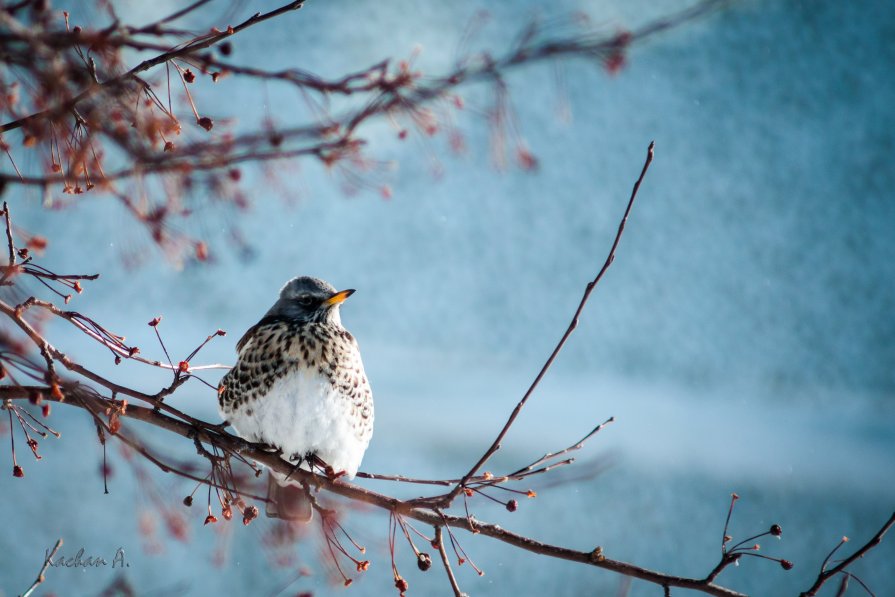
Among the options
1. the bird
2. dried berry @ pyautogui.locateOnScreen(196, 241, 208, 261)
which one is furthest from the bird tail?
dried berry @ pyautogui.locateOnScreen(196, 241, 208, 261)

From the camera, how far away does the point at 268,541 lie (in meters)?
1.20

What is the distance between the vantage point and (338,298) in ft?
5.50

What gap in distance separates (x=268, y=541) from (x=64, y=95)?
807mm

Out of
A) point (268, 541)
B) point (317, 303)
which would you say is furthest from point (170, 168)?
point (317, 303)

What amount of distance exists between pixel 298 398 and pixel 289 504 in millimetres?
213

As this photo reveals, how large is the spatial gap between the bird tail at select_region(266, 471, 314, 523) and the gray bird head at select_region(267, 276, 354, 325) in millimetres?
358

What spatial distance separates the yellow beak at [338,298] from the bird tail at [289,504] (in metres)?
0.39

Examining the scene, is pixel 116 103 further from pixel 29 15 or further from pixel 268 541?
pixel 268 541

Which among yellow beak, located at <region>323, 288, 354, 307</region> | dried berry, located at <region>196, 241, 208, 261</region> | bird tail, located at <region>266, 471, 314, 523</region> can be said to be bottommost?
bird tail, located at <region>266, 471, 314, 523</region>

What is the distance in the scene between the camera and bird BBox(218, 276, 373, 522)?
1559 mm

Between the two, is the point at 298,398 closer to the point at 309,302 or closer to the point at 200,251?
the point at 309,302

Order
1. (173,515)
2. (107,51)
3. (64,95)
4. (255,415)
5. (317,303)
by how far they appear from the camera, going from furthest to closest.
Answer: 1. (317,303)
2. (255,415)
3. (173,515)
4. (107,51)
5. (64,95)

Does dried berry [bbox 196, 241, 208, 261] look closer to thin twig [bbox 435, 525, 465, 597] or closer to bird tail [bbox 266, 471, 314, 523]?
thin twig [bbox 435, 525, 465, 597]

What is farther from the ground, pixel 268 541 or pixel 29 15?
pixel 29 15
